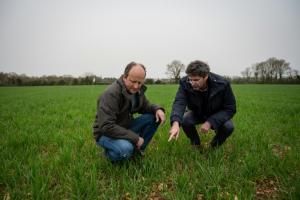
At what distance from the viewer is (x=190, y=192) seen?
3146 millimetres

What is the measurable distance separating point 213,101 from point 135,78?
1602mm

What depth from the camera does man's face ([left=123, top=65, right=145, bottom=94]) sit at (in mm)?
3580

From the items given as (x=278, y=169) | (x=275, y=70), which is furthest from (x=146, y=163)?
(x=275, y=70)

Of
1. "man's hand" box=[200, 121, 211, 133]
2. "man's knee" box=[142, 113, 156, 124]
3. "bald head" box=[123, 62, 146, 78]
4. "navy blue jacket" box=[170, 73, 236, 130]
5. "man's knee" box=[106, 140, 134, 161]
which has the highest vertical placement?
"bald head" box=[123, 62, 146, 78]

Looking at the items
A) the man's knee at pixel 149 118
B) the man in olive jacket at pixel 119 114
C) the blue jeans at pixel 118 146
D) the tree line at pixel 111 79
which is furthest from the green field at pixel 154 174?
the tree line at pixel 111 79

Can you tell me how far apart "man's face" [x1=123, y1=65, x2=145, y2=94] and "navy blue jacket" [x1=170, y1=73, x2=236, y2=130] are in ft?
3.08

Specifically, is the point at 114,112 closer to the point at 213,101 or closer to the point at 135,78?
the point at 135,78

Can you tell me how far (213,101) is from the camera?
441 centimetres

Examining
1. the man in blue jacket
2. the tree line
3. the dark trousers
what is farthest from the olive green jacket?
the tree line

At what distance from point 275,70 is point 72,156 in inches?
3883

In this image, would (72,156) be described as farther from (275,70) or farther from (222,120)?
(275,70)

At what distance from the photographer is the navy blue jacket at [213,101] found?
4270 millimetres

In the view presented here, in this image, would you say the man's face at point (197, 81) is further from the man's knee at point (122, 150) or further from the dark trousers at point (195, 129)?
the man's knee at point (122, 150)

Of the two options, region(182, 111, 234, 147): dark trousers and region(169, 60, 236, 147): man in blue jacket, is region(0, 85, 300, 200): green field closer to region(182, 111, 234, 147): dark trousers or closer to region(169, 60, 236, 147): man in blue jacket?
region(182, 111, 234, 147): dark trousers
